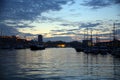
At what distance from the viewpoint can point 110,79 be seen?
79.5ft

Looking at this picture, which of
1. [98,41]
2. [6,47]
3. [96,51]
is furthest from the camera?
[6,47]

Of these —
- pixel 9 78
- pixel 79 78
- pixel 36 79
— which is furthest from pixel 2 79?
pixel 79 78

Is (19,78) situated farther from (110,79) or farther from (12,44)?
(12,44)

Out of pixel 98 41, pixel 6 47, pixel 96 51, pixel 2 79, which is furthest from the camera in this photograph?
pixel 6 47

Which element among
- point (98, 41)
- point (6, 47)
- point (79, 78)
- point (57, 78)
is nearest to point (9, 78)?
point (57, 78)

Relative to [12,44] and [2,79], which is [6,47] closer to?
[12,44]

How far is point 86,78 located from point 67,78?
65.0 inches

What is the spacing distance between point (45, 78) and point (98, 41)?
11340 centimetres

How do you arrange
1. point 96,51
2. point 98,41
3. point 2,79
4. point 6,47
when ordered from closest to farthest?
1. point 2,79
2. point 96,51
3. point 98,41
4. point 6,47

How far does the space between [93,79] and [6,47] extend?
167893 millimetres

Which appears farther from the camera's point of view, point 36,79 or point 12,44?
point 12,44

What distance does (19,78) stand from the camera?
2406cm

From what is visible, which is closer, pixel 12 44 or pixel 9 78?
pixel 9 78

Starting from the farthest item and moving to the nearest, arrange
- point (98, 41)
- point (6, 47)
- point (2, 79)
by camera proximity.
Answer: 1. point (6, 47)
2. point (98, 41)
3. point (2, 79)
